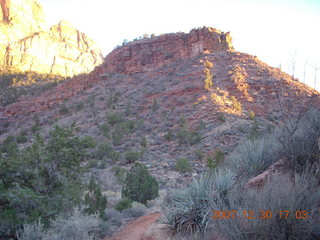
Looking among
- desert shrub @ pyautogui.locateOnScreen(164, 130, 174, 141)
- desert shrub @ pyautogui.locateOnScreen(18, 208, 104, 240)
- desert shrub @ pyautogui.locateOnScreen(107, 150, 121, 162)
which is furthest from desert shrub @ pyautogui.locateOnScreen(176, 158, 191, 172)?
desert shrub @ pyautogui.locateOnScreen(18, 208, 104, 240)

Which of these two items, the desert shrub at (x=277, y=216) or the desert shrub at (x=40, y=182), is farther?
the desert shrub at (x=40, y=182)

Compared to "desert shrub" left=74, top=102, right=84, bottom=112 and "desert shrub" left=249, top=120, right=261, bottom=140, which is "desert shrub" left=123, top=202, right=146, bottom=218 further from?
"desert shrub" left=74, top=102, right=84, bottom=112

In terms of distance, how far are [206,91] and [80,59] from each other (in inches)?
3120

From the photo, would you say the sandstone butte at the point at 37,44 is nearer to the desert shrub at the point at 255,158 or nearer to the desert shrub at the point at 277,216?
the desert shrub at the point at 255,158

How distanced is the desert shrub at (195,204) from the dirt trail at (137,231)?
86cm

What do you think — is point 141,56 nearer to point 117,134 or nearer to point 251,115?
point 117,134

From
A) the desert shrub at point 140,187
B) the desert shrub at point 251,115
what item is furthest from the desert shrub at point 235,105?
the desert shrub at point 140,187

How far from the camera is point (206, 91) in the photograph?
2806 cm

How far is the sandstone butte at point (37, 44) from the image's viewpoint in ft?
228

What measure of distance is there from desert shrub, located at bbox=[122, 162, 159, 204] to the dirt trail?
234cm

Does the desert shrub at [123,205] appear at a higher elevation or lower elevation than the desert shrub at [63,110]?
lower

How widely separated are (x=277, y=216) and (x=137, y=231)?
4513 mm

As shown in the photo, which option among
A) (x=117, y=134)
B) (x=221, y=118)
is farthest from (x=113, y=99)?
(x=221, y=118)

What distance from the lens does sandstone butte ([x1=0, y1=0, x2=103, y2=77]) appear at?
228 feet
